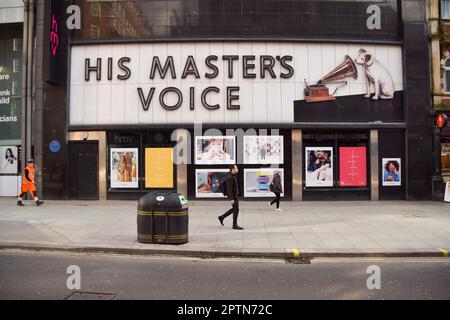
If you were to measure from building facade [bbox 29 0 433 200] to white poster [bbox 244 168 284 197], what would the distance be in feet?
0.14

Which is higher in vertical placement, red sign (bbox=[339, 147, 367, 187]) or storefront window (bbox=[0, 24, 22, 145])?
storefront window (bbox=[0, 24, 22, 145])

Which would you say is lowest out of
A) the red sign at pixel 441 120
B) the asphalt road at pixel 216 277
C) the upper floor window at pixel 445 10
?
the asphalt road at pixel 216 277

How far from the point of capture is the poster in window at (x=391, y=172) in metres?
18.3

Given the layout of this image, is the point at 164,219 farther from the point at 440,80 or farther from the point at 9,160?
the point at 440,80

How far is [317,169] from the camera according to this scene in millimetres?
18172

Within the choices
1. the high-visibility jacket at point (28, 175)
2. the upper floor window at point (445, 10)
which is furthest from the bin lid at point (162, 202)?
the upper floor window at point (445, 10)

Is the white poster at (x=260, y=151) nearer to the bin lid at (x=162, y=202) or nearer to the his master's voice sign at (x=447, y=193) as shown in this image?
the his master's voice sign at (x=447, y=193)

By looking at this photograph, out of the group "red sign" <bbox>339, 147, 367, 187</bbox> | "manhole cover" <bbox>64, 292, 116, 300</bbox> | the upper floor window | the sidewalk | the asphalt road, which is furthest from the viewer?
the upper floor window

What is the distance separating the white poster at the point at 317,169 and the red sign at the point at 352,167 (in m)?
0.59

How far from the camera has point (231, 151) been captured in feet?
59.1

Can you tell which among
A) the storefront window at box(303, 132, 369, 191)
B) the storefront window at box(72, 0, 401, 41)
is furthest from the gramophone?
the storefront window at box(303, 132, 369, 191)

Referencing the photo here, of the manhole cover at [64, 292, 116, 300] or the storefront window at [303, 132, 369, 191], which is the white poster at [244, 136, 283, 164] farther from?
the manhole cover at [64, 292, 116, 300]

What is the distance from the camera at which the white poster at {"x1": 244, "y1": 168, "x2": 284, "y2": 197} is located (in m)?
18.0

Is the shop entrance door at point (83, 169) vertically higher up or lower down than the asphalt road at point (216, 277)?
higher up
